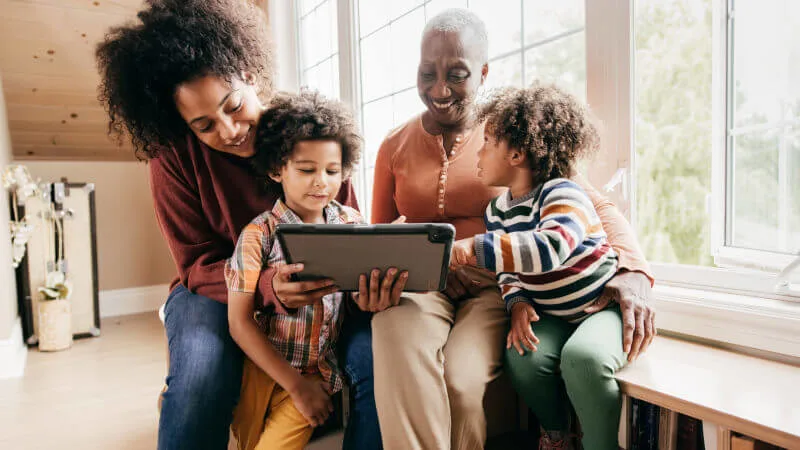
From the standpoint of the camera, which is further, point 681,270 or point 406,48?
point 406,48

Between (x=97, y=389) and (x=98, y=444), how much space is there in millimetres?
648

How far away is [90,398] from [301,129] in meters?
1.89

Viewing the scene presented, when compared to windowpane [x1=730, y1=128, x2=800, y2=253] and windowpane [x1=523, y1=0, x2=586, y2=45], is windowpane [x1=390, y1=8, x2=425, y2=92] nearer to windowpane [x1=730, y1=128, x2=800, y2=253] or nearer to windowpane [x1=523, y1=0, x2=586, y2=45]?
windowpane [x1=523, y1=0, x2=586, y2=45]

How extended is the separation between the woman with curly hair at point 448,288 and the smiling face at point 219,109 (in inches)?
17.4

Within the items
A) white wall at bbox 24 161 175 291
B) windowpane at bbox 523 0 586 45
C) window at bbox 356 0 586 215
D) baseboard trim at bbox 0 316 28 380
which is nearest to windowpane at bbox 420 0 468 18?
window at bbox 356 0 586 215

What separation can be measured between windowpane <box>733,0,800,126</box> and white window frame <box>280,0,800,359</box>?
0.04m

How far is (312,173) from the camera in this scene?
1216 millimetres

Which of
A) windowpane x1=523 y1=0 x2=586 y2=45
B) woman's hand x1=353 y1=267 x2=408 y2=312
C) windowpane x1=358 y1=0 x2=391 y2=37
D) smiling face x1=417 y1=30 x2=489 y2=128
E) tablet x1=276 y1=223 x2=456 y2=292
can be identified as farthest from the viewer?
windowpane x1=358 y1=0 x2=391 y2=37

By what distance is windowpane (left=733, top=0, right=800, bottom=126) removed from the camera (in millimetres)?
1187

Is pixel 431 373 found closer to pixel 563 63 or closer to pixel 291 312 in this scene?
pixel 291 312

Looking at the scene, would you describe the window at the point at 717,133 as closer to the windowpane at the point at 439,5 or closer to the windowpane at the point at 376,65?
the windowpane at the point at 439,5

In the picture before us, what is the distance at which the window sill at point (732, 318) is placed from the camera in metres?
1.12

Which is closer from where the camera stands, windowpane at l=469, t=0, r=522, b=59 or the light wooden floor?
windowpane at l=469, t=0, r=522, b=59

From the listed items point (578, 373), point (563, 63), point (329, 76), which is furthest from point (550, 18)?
point (329, 76)
